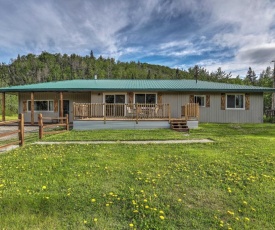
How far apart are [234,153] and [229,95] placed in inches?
406

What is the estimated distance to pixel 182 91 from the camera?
14.8 metres

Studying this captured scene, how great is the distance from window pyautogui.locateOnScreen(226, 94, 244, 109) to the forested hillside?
4160 centimetres

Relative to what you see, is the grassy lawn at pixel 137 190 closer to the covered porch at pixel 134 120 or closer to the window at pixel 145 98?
Answer: the covered porch at pixel 134 120

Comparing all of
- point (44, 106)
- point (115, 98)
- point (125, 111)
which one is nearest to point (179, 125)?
point (125, 111)

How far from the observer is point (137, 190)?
3469 mm

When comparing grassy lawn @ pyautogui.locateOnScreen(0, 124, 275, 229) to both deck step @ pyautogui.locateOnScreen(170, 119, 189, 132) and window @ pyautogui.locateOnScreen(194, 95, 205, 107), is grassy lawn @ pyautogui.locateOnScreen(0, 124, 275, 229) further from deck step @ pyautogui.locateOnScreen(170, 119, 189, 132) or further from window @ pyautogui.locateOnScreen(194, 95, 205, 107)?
window @ pyautogui.locateOnScreen(194, 95, 205, 107)

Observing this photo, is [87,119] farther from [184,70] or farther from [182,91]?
[184,70]

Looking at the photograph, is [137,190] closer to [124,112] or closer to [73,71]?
[124,112]

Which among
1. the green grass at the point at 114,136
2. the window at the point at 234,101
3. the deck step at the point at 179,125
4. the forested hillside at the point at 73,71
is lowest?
the green grass at the point at 114,136

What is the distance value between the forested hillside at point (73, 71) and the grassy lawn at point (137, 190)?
53.6 meters

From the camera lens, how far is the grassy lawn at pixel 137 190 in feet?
8.79

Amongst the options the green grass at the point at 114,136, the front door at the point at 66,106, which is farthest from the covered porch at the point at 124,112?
the front door at the point at 66,106

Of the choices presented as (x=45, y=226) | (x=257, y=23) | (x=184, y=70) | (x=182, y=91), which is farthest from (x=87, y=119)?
(x=184, y=70)

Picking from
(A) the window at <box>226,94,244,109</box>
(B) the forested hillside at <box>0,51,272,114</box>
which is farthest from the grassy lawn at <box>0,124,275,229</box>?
(B) the forested hillside at <box>0,51,272,114</box>
